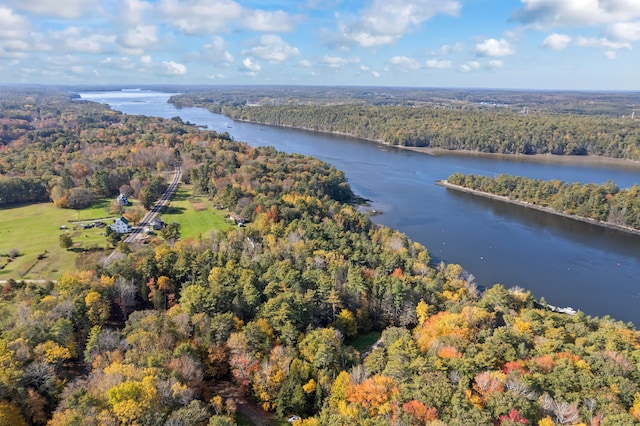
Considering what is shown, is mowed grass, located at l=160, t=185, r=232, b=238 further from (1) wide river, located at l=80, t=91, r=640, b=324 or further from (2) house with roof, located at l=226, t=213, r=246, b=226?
(1) wide river, located at l=80, t=91, r=640, b=324

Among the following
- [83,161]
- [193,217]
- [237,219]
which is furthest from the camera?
[83,161]

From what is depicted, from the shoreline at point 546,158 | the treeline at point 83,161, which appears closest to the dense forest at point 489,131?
the shoreline at point 546,158

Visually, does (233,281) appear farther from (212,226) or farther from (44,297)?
(212,226)

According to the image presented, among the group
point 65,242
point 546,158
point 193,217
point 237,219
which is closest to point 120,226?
point 65,242

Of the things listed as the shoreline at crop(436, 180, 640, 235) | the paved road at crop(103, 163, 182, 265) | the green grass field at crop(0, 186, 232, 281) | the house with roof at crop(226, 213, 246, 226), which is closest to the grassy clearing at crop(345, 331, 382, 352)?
the paved road at crop(103, 163, 182, 265)

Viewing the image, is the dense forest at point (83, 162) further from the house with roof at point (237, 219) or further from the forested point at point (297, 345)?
the forested point at point (297, 345)

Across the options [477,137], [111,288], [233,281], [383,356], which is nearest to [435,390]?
[383,356]

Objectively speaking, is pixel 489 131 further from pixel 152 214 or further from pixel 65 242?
pixel 65 242
